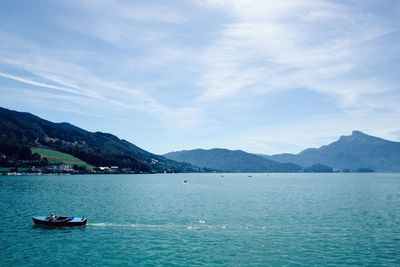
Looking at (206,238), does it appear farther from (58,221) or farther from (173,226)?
(58,221)

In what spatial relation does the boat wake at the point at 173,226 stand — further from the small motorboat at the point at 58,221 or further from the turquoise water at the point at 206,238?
the small motorboat at the point at 58,221

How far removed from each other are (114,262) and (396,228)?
58.1 meters

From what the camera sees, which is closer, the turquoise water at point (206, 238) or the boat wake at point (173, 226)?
the turquoise water at point (206, 238)

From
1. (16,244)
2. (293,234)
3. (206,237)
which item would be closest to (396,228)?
(293,234)

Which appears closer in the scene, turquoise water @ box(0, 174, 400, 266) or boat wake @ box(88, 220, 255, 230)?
turquoise water @ box(0, 174, 400, 266)

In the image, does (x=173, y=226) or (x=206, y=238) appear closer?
(x=206, y=238)

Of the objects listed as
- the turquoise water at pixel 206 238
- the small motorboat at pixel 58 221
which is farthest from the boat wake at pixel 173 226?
the small motorboat at pixel 58 221

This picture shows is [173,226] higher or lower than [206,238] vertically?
higher

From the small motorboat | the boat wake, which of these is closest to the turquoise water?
the boat wake

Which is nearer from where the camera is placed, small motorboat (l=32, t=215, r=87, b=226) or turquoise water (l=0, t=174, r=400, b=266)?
turquoise water (l=0, t=174, r=400, b=266)

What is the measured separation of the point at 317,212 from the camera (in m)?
96.7

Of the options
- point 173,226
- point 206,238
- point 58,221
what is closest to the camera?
point 206,238

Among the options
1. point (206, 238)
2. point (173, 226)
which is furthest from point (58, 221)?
point (206, 238)

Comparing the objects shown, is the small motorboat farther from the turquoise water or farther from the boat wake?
the boat wake
